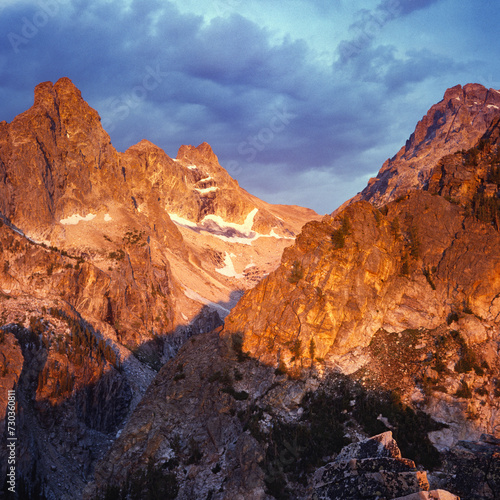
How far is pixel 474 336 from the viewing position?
37875mm

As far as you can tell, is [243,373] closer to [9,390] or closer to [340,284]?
[340,284]

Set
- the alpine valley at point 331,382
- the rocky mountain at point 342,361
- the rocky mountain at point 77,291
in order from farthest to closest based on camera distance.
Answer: the rocky mountain at point 77,291
the rocky mountain at point 342,361
the alpine valley at point 331,382

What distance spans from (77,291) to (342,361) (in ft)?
272

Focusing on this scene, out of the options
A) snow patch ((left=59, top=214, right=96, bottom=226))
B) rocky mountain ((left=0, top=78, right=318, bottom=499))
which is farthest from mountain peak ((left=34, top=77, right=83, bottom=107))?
snow patch ((left=59, top=214, right=96, bottom=226))

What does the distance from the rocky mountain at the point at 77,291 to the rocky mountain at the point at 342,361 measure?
85.6 ft

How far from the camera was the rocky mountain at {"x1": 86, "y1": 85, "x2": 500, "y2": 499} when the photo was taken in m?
34.0

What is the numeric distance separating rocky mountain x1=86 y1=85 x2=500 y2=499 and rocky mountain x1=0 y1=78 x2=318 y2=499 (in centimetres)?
2609

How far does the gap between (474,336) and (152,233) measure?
143109 millimetres

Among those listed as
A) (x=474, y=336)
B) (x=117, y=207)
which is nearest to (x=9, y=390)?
(x=474, y=336)

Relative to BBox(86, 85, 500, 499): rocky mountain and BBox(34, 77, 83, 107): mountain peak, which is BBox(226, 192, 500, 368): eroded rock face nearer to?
BBox(86, 85, 500, 499): rocky mountain

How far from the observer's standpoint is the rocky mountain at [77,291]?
2675 inches

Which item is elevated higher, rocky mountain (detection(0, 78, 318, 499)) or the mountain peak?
the mountain peak

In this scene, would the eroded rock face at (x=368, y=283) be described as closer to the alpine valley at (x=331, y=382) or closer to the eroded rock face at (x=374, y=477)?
the alpine valley at (x=331, y=382)

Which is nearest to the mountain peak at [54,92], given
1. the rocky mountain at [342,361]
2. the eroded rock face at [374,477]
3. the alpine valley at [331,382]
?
the alpine valley at [331,382]
